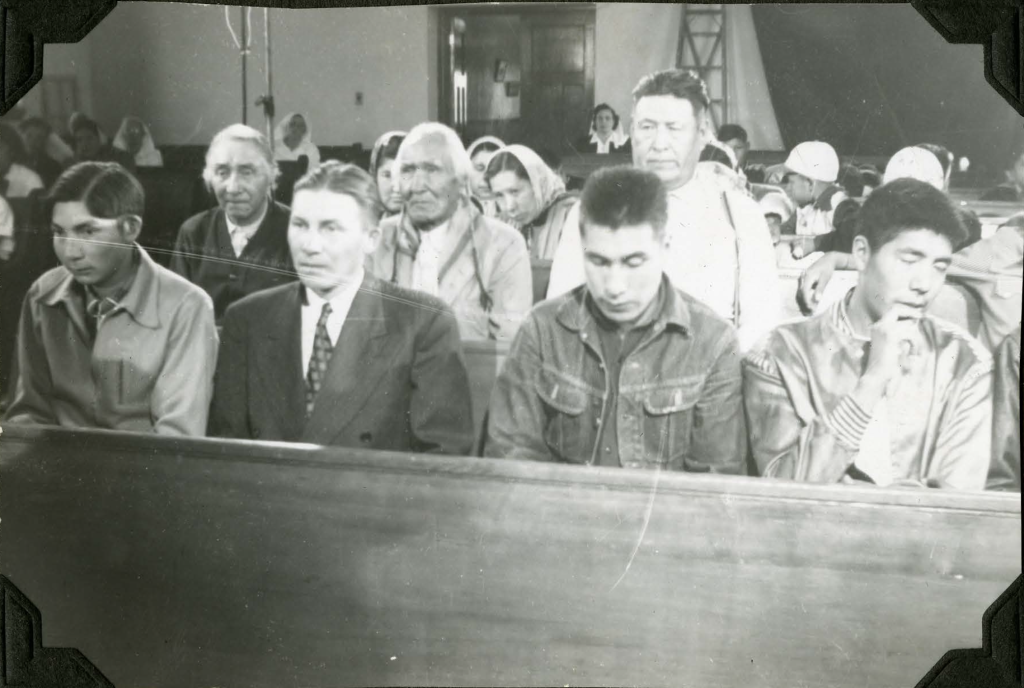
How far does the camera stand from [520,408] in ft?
8.36

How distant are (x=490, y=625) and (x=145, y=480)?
0.92 meters

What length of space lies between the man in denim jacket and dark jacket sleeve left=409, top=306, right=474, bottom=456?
0.15 metres

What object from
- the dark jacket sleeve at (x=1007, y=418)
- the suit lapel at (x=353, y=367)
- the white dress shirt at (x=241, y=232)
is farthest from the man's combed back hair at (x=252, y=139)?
the dark jacket sleeve at (x=1007, y=418)

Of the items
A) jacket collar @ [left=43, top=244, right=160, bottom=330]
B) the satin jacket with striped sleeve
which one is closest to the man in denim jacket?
the satin jacket with striped sleeve

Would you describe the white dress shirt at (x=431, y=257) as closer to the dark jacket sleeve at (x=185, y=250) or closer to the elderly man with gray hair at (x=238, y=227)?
the elderly man with gray hair at (x=238, y=227)

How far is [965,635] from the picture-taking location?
248 centimetres

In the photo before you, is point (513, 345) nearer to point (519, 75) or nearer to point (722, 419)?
point (722, 419)

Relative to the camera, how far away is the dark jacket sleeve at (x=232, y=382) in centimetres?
261

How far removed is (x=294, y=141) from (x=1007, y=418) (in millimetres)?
1797

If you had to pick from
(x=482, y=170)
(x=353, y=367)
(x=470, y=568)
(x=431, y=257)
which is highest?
(x=482, y=170)

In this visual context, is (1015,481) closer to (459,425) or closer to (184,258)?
(459,425)

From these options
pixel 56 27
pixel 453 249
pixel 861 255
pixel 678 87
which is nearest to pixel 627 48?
pixel 678 87

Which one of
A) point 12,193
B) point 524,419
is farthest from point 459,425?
point 12,193

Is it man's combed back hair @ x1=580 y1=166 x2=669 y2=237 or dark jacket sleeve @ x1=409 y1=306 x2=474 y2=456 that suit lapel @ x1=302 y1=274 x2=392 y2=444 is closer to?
dark jacket sleeve @ x1=409 y1=306 x2=474 y2=456
